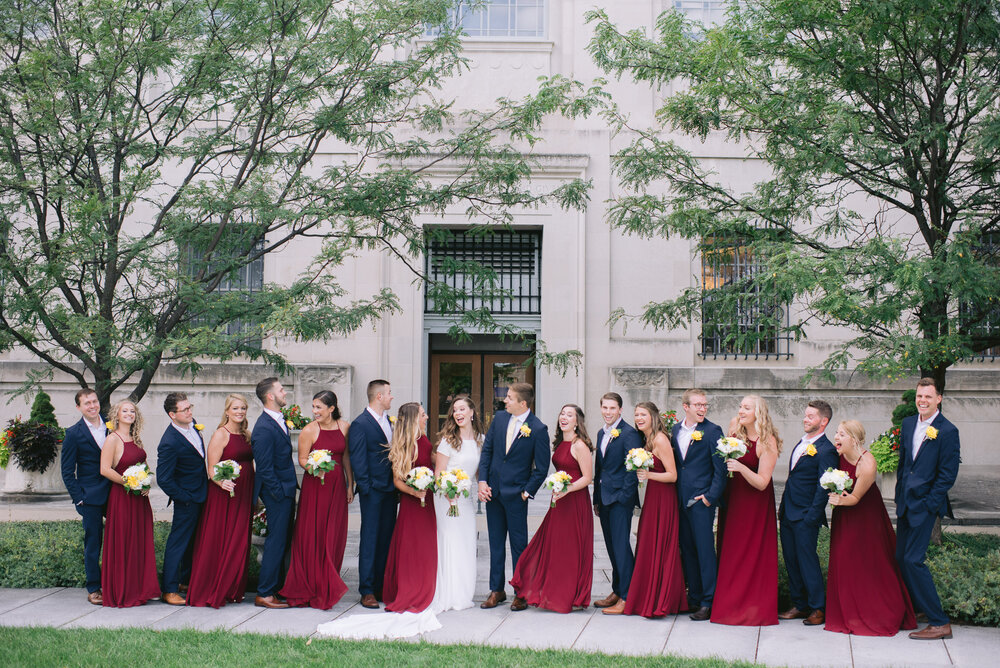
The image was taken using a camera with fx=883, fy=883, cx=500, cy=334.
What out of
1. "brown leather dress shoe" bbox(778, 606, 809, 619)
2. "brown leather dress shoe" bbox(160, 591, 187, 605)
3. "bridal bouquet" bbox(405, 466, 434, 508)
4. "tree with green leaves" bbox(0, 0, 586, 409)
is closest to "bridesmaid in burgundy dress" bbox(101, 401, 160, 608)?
"brown leather dress shoe" bbox(160, 591, 187, 605)

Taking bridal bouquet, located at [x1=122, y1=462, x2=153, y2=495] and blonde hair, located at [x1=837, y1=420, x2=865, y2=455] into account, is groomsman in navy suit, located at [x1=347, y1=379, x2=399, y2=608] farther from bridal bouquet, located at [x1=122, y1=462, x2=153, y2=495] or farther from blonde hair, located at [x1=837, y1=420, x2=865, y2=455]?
blonde hair, located at [x1=837, y1=420, x2=865, y2=455]

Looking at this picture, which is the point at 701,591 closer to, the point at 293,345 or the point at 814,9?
the point at 814,9

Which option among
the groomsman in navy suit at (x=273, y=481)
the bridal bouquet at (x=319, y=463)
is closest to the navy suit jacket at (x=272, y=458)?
the groomsman in navy suit at (x=273, y=481)

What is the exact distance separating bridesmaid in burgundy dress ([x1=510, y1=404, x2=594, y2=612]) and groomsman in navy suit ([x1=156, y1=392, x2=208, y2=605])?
3.12 meters

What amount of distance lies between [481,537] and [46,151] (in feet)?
23.8

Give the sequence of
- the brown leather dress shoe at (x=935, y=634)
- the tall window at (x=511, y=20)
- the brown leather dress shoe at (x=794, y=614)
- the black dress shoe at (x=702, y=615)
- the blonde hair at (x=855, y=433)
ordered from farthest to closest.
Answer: the tall window at (x=511, y=20) → the brown leather dress shoe at (x=794, y=614) → the black dress shoe at (x=702, y=615) → the blonde hair at (x=855, y=433) → the brown leather dress shoe at (x=935, y=634)

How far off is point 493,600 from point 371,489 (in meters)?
1.55

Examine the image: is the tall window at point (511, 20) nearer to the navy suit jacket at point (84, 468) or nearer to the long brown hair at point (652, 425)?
the long brown hair at point (652, 425)

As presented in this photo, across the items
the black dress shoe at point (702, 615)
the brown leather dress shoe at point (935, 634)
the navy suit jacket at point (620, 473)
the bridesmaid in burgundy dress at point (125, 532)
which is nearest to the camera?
the brown leather dress shoe at point (935, 634)

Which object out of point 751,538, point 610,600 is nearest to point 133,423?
point 610,600

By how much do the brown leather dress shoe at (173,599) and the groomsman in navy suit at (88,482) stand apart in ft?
2.02

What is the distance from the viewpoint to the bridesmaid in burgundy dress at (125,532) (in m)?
8.20

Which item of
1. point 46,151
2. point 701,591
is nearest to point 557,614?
point 701,591

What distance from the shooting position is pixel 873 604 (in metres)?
7.42
